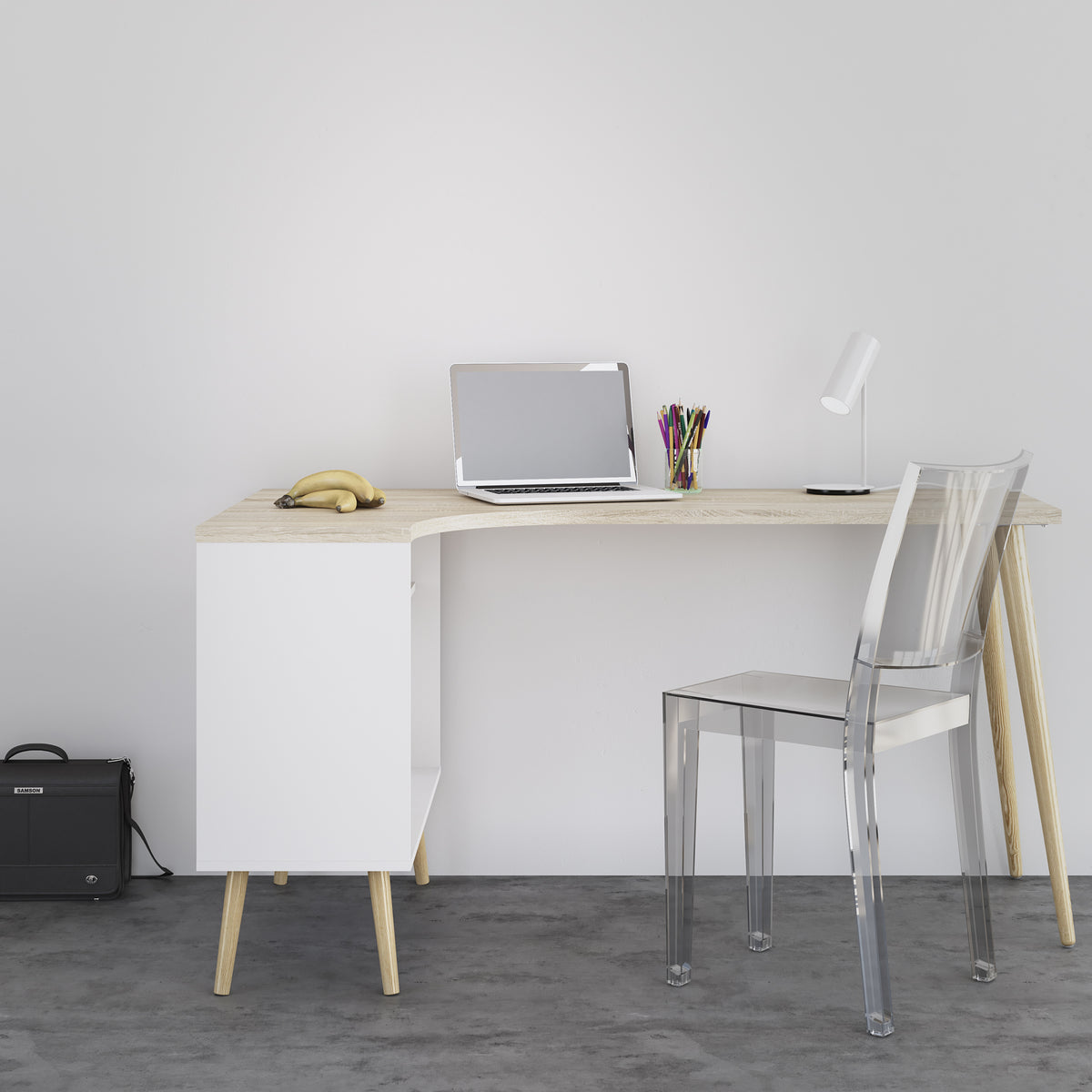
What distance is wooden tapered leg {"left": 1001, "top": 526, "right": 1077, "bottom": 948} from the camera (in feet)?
7.31

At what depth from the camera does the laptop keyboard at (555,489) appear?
2.31 metres

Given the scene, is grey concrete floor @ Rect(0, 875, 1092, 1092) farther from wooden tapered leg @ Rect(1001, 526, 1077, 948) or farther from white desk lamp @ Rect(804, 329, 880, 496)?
white desk lamp @ Rect(804, 329, 880, 496)

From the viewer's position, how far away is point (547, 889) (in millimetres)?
2514

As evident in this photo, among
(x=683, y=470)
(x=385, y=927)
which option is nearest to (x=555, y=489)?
(x=683, y=470)

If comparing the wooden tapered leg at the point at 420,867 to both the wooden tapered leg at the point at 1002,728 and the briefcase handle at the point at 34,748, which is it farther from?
the wooden tapered leg at the point at 1002,728

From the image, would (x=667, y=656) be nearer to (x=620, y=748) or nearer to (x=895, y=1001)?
(x=620, y=748)

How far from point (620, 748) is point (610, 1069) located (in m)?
0.91

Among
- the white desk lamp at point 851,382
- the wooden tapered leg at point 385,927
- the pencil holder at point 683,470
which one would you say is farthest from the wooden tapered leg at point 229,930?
the white desk lamp at point 851,382

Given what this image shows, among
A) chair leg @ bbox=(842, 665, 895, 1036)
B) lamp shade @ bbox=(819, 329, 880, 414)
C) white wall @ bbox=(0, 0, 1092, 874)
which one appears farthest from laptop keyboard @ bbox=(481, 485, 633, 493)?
chair leg @ bbox=(842, 665, 895, 1036)

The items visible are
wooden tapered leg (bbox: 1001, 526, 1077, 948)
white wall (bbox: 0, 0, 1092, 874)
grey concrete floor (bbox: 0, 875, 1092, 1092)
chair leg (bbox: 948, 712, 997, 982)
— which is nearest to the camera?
grey concrete floor (bbox: 0, 875, 1092, 1092)

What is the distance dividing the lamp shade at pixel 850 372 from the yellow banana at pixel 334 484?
94 centimetres

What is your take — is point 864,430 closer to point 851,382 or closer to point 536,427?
point 851,382

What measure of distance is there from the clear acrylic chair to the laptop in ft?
1.91

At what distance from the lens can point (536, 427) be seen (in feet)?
7.93
